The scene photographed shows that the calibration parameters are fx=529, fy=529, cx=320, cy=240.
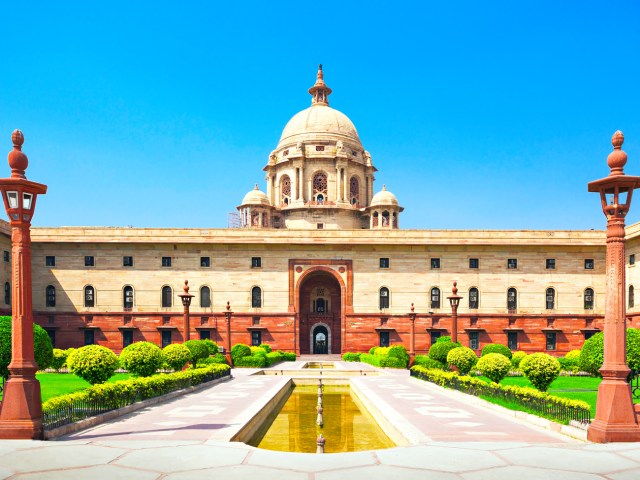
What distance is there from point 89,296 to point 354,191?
24886 millimetres

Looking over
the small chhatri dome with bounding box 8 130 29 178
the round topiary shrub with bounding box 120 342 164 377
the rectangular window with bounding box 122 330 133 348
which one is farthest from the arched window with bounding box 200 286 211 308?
the small chhatri dome with bounding box 8 130 29 178

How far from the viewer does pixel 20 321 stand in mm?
9836

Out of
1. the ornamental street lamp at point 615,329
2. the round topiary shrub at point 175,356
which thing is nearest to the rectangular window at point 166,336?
the round topiary shrub at point 175,356

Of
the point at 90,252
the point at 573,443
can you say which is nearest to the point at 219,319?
the point at 90,252

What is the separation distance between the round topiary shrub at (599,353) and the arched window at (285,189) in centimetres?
3563

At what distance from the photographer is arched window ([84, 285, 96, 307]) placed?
37.3 meters

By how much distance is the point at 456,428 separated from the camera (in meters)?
11.1

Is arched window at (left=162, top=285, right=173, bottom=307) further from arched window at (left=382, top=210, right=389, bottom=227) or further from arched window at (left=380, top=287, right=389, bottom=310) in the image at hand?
arched window at (left=382, top=210, right=389, bottom=227)

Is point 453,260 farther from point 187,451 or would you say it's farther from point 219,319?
point 187,451

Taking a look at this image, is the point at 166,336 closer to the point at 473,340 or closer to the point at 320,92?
the point at 473,340

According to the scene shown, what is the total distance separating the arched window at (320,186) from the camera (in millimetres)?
48812

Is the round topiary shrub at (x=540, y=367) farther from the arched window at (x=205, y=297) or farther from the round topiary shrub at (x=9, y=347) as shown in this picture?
the arched window at (x=205, y=297)

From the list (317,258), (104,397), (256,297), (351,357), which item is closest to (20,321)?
(104,397)

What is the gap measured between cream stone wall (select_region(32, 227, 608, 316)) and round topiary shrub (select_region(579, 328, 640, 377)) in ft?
67.8
